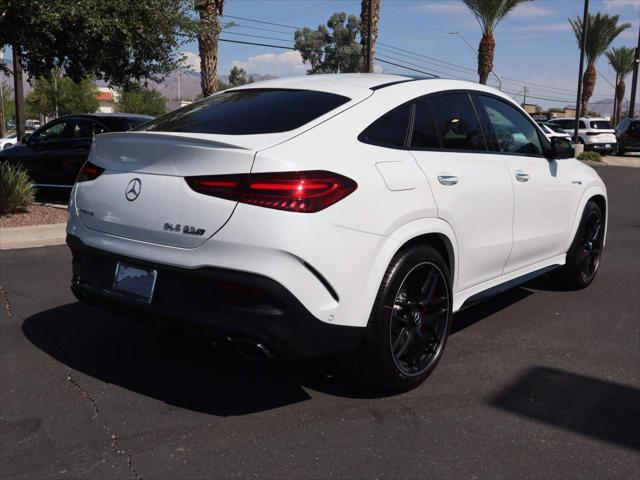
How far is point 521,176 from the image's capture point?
4438 mm

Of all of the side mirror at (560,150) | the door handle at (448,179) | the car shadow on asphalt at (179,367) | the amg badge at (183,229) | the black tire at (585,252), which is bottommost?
the car shadow on asphalt at (179,367)

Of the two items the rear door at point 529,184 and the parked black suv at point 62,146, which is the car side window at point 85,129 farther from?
the rear door at point 529,184

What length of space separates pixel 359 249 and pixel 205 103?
1.62 m

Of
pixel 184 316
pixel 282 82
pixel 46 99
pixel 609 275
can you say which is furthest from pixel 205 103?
pixel 46 99

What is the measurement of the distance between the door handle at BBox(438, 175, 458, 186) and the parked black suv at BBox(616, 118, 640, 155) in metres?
27.9

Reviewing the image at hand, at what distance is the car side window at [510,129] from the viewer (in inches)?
174

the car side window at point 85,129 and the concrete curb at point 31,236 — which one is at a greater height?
the car side window at point 85,129

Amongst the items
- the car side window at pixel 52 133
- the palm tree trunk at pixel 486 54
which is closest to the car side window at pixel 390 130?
the car side window at pixel 52 133

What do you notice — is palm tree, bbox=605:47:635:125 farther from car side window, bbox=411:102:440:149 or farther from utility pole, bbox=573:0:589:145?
car side window, bbox=411:102:440:149

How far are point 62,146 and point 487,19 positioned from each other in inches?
1062

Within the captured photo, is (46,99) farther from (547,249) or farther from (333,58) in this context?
(547,249)

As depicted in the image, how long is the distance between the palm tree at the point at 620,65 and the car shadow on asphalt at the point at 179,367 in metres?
58.2

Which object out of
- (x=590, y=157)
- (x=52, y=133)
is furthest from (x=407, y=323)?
(x=590, y=157)

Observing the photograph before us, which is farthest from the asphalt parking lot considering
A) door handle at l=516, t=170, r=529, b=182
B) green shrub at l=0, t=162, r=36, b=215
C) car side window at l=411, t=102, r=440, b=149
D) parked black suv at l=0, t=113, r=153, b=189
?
parked black suv at l=0, t=113, r=153, b=189
